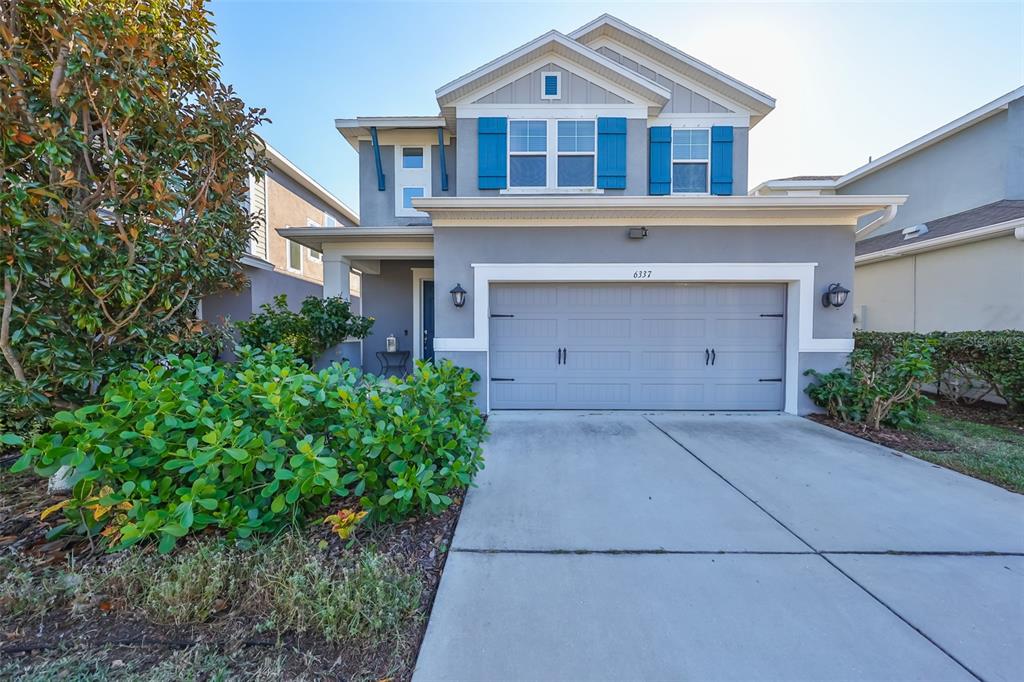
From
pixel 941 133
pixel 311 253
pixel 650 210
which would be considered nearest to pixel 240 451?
pixel 650 210

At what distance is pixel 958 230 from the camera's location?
8.36 meters

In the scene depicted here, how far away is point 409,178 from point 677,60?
6227 mm

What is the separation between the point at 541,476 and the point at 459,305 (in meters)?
3.06

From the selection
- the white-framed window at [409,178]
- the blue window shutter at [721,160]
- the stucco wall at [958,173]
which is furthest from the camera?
the white-framed window at [409,178]

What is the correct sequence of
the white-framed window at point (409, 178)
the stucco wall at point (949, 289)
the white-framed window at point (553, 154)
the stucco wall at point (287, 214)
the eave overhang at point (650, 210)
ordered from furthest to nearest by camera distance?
1. the stucco wall at point (287, 214)
2. the white-framed window at point (409, 178)
3. the white-framed window at point (553, 154)
4. the stucco wall at point (949, 289)
5. the eave overhang at point (650, 210)

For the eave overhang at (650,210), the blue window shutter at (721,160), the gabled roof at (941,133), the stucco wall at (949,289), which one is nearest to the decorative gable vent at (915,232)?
the stucco wall at (949,289)

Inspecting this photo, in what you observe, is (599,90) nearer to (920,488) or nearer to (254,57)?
(254,57)

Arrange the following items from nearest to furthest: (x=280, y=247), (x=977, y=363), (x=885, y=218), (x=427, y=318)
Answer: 1. (x=885, y=218)
2. (x=977, y=363)
3. (x=427, y=318)
4. (x=280, y=247)

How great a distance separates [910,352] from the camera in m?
5.17

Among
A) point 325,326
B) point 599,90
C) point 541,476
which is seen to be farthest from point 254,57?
point 541,476

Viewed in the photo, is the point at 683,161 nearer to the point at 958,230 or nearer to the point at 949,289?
the point at 958,230

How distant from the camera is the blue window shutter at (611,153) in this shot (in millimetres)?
7871

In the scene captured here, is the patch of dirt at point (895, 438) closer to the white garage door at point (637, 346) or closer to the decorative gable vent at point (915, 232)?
the white garage door at point (637, 346)

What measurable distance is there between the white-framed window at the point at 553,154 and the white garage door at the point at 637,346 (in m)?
2.68
